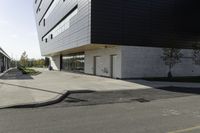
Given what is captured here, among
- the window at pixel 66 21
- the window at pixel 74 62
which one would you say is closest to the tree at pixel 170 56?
the window at pixel 66 21

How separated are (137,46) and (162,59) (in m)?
3.71

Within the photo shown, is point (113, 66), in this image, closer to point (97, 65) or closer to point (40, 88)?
point (97, 65)

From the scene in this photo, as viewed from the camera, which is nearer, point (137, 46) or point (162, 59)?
point (137, 46)

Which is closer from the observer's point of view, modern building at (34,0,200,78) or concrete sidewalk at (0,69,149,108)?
concrete sidewalk at (0,69,149,108)

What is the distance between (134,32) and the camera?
2442 cm

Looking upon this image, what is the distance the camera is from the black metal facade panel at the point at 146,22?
22922 mm

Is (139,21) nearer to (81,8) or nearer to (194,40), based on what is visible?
(81,8)

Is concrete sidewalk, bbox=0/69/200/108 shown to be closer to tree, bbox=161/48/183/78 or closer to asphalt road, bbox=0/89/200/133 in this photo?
asphalt road, bbox=0/89/200/133

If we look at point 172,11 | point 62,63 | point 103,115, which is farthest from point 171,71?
point 62,63

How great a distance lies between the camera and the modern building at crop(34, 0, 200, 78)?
75.8ft

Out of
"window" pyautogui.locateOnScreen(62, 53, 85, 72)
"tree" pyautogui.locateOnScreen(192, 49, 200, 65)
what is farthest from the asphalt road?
"window" pyautogui.locateOnScreen(62, 53, 85, 72)

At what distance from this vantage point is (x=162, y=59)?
2638cm

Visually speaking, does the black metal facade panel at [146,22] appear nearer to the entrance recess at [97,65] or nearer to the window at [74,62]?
the entrance recess at [97,65]

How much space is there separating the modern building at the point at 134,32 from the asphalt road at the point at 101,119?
14.0m
